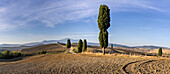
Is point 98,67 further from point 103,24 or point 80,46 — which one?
point 80,46

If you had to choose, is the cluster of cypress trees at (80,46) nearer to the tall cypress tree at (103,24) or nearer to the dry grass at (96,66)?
the tall cypress tree at (103,24)

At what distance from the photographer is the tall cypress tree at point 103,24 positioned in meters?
28.9

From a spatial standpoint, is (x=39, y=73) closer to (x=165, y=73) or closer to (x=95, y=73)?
(x=95, y=73)

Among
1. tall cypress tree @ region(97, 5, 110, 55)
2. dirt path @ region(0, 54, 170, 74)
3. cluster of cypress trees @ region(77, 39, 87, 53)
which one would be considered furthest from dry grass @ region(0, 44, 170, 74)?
cluster of cypress trees @ region(77, 39, 87, 53)

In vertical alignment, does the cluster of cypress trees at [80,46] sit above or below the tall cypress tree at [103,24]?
below

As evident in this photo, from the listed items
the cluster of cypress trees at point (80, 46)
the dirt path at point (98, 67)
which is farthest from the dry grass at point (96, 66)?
the cluster of cypress trees at point (80, 46)

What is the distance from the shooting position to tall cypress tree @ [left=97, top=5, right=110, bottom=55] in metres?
28.9

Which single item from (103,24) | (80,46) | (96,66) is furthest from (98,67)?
(80,46)

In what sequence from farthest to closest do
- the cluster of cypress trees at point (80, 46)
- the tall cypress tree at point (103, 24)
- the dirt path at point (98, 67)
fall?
the cluster of cypress trees at point (80, 46), the tall cypress tree at point (103, 24), the dirt path at point (98, 67)

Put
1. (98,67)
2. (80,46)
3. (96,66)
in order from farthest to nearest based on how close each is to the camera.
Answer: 1. (80,46)
2. (96,66)
3. (98,67)

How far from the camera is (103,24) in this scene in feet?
96.1

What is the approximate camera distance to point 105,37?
28844 millimetres

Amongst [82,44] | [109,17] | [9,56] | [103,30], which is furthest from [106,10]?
[9,56]

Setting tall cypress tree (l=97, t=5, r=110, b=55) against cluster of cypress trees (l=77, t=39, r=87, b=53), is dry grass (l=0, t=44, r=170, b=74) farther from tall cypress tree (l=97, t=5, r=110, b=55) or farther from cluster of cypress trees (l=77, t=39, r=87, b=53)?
cluster of cypress trees (l=77, t=39, r=87, b=53)
